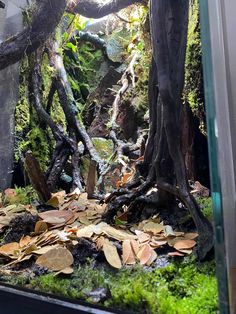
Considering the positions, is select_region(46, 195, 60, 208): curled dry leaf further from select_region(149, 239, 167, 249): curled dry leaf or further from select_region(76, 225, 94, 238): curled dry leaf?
select_region(149, 239, 167, 249): curled dry leaf

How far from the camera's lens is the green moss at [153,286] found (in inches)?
21.9

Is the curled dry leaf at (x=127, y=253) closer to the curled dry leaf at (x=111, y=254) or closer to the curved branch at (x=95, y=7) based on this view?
the curled dry leaf at (x=111, y=254)

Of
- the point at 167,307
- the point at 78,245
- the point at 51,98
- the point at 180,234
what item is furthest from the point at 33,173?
the point at 167,307

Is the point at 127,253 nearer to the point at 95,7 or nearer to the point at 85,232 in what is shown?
the point at 85,232

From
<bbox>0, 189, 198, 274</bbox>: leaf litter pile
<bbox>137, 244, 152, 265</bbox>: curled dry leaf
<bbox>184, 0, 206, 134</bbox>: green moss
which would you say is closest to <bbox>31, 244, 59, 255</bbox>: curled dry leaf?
<bbox>0, 189, 198, 274</bbox>: leaf litter pile

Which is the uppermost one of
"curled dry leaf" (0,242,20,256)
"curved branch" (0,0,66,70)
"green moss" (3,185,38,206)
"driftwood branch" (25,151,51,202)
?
"curved branch" (0,0,66,70)

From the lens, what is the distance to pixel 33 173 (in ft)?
3.56

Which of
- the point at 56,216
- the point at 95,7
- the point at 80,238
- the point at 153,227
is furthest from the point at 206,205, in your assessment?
the point at 95,7

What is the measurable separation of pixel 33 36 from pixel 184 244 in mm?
866

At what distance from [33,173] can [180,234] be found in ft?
→ 1.84

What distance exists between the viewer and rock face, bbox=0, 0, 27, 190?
1142 millimetres

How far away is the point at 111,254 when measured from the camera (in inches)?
28.2

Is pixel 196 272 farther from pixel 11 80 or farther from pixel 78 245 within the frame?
pixel 11 80

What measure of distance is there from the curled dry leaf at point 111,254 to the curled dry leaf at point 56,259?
3.2 inches
